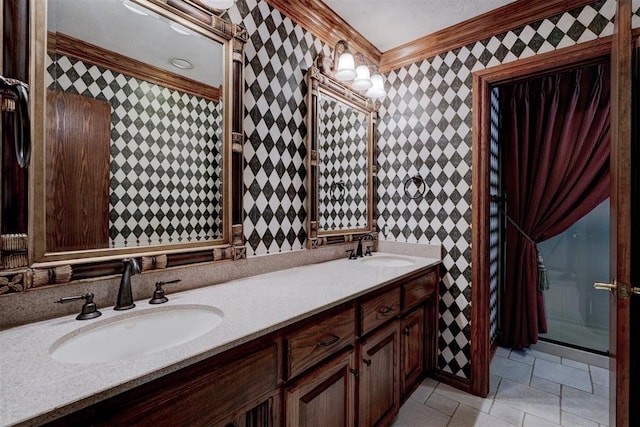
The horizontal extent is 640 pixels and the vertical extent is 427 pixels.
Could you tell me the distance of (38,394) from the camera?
0.61m

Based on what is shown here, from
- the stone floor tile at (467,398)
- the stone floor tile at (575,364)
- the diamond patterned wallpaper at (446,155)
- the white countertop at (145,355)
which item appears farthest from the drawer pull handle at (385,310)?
the stone floor tile at (575,364)

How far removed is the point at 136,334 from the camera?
1.08 meters

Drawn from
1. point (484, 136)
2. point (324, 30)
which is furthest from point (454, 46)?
point (324, 30)

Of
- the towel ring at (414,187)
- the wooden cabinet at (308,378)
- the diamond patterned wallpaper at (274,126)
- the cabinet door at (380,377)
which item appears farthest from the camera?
the towel ring at (414,187)

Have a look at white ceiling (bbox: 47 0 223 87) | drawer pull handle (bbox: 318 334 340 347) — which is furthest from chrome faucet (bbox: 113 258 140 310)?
white ceiling (bbox: 47 0 223 87)

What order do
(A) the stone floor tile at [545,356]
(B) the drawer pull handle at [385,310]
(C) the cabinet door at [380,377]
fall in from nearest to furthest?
(C) the cabinet door at [380,377] → (B) the drawer pull handle at [385,310] → (A) the stone floor tile at [545,356]

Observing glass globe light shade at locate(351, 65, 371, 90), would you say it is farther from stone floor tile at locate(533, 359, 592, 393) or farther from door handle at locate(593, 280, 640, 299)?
stone floor tile at locate(533, 359, 592, 393)

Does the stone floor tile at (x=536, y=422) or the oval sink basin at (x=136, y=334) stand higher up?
the oval sink basin at (x=136, y=334)

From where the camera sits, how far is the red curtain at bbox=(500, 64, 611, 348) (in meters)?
2.44

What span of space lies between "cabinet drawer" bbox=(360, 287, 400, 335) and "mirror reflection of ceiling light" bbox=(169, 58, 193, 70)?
4.57 feet

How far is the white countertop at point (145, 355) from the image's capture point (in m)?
0.60

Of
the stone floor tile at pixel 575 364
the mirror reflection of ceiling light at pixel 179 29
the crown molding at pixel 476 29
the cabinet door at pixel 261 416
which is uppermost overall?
the crown molding at pixel 476 29

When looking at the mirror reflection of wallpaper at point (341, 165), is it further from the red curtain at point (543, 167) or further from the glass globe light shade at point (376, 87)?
the red curtain at point (543, 167)

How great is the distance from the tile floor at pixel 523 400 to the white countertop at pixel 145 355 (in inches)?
39.7
